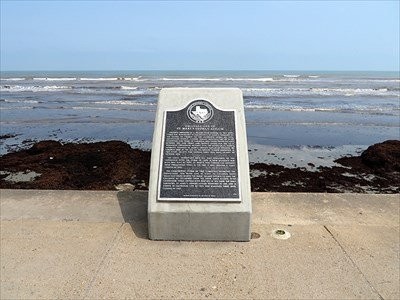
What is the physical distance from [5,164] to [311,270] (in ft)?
23.9

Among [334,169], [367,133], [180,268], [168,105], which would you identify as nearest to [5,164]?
[168,105]

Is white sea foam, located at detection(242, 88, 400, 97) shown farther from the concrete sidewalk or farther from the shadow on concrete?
the concrete sidewalk

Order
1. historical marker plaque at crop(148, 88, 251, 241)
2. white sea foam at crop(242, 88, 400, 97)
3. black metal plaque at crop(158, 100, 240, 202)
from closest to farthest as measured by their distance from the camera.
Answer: historical marker plaque at crop(148, 88, 251, 241)
black metal plaque at crop(158, 100, 240, 202)
white sea foam at crop(242, 88, 400, 97)

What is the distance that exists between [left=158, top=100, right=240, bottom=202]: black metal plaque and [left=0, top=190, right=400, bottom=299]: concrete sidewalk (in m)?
0.54

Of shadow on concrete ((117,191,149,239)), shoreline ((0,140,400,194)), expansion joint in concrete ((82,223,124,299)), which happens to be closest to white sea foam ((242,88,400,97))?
shoreline ((0,140,400,194))

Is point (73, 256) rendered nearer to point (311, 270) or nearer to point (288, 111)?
point (311, 270)

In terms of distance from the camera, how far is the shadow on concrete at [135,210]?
4.39 m

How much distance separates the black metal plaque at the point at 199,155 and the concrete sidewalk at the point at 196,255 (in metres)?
0.54

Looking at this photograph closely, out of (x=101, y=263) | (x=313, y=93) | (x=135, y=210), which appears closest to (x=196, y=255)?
(x=101, y=263)

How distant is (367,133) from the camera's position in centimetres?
1372

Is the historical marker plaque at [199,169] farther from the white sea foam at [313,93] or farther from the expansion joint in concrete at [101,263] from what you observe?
the white sea foam at [313,93]

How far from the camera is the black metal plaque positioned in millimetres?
4164

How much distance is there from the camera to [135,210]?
4.92 m

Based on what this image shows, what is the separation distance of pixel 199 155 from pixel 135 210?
3.77ft
